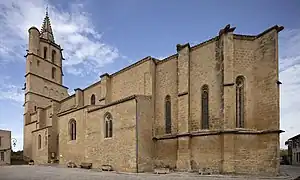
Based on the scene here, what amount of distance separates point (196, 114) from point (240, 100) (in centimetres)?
346

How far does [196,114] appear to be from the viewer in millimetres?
22141

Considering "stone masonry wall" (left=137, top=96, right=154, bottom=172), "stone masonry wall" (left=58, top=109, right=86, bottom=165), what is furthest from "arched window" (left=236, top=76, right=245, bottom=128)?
"stone masonry wall" (left=58, top=109, right=86, bottom=165)

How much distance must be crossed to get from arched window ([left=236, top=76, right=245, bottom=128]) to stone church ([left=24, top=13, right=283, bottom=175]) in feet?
0.23

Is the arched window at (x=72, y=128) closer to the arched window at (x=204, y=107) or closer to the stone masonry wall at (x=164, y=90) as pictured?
the stone masonry wall at (x=164, y=90)

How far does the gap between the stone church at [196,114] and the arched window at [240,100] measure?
7cm

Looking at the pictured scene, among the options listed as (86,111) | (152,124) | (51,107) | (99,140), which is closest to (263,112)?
(152,124)

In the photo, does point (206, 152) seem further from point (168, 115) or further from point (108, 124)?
point (108, 124)

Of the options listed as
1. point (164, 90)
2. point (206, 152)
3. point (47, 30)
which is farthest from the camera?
point (47, 30)

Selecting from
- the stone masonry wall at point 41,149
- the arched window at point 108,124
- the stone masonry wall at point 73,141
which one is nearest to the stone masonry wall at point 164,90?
the arched window at point 108,124

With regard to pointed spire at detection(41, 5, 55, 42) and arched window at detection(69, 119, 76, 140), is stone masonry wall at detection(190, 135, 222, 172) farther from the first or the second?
pointed spire at detection(41, 5, 55, 42)

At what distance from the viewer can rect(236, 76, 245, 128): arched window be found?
66.7ft

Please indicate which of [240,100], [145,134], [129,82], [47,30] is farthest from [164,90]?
[47,30]

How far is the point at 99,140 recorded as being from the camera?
82.2 ft

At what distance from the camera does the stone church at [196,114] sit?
763 inches
